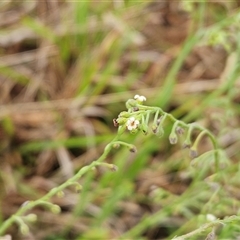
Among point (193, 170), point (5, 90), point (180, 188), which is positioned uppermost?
point (5, 90)

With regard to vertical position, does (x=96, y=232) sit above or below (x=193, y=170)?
below

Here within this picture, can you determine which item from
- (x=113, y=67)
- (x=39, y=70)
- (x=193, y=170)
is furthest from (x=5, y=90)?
Result: (x=193, y=170)

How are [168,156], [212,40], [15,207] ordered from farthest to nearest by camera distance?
[168,156], [15,207], [212,40]

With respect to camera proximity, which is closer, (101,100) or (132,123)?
(132,123)

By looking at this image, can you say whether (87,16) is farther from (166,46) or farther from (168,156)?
(168,156)

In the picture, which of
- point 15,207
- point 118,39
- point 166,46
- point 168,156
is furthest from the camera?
point 166,46

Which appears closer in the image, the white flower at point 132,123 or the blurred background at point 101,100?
the white flower at point 132,123

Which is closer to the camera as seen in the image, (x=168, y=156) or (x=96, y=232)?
(x=96, y=232)

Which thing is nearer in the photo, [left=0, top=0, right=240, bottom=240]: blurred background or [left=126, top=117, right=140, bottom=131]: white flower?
[left=126, top=117, right=140, bottom=131]: white flower
